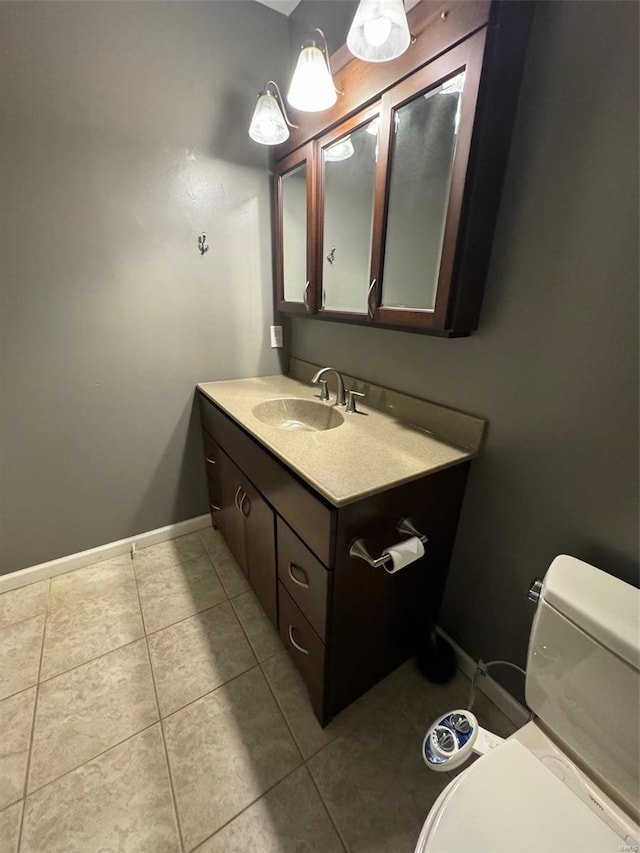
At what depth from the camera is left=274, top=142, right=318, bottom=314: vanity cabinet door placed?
134cm

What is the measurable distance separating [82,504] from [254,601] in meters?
0.96

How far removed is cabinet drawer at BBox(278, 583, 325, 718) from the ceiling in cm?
231

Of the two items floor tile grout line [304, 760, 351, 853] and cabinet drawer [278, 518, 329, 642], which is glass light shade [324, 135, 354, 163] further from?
floor tile grout line [304, 760, 351, 853]

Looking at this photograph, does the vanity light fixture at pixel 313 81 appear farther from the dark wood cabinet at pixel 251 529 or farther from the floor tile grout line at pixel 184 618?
the floor tile grout line at pixel 184 618

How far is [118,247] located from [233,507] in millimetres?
1197

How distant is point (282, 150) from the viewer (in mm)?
1467

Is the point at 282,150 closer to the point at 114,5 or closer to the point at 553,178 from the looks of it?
the point at 114,5

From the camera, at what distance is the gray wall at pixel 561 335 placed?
708 mm

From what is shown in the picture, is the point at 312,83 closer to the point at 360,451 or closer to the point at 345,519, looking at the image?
the point at 360,451

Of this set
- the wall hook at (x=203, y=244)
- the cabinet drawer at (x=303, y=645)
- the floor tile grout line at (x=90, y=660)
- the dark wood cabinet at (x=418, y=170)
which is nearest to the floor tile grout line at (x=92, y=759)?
the floor tile grout line at (x=90, y=660)

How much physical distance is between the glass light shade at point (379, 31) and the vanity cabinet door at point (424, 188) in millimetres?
78

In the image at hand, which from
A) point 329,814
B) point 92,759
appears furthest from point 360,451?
point 92,759

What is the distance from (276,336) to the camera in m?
1.87

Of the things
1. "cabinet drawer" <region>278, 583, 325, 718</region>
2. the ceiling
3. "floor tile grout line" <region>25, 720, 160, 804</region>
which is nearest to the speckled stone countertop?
"cabinet drawer" <region>278, 583, 325, 718</region>
